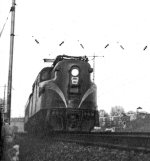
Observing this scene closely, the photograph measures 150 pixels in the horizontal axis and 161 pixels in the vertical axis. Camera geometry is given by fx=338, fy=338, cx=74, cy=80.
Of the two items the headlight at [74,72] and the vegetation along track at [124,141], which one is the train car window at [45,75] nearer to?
the headlight at [74,72]

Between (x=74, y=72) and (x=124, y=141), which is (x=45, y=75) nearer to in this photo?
(x=74, y=72)

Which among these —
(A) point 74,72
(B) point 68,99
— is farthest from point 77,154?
(A) point 74,72

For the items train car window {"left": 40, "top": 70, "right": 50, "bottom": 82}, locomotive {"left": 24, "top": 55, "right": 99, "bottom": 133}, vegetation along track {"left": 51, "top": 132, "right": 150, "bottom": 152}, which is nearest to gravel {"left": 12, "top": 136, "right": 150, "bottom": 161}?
vegetation along track {"left": 51, "top": 132, "right": 150, "bottom": 152}

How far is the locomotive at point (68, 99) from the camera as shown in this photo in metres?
16.2

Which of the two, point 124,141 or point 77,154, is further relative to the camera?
point 77,154

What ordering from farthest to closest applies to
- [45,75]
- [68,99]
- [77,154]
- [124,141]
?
[45,75]
[68,99]
[77,154]
[124,141]

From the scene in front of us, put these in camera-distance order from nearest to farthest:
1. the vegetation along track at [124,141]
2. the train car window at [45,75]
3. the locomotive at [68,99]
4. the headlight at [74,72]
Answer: the vegetation along track at [124,141]
the locomotive at [68,99]
the headlight at [74,72]
the train car window at [45,75]

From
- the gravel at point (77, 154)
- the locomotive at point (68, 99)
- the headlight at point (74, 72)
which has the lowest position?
the gravel at point (77, 154)

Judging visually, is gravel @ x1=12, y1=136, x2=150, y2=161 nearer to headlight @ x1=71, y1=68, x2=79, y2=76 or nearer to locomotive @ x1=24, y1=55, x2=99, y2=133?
locomotive @ x1=24, y1=55, x2=99, y2=133

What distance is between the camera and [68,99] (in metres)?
16.5

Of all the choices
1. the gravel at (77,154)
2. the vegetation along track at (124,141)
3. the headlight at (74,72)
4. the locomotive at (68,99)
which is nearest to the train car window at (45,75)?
the locomotive at (68,99)

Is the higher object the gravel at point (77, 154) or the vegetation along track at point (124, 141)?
the vegetation along track at point (124, 141)

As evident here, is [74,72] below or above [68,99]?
above

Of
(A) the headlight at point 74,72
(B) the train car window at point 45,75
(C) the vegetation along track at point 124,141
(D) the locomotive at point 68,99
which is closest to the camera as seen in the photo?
(C) the vegetation along track at point 124,141
